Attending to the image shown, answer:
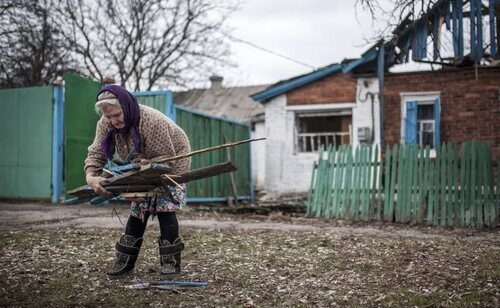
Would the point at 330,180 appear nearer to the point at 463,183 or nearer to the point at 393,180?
the point at 393,180

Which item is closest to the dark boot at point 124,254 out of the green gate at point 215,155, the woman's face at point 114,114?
the woman's face at point 114,114

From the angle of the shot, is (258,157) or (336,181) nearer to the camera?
(336,181)

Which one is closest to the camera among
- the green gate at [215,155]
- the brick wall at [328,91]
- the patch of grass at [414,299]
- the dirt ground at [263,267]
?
the patch of grass at [414,299]

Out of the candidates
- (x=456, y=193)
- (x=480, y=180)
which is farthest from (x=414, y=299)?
(x=480, y=180)

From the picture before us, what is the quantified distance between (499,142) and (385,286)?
10.1 m

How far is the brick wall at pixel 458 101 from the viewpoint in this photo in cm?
1223

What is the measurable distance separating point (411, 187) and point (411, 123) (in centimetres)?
480

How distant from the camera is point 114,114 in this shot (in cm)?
356

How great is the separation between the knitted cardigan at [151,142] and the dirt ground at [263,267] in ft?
1.53

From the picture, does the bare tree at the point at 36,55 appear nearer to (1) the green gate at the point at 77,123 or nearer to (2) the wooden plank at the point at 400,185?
(1) the green gate at the point at 77,123

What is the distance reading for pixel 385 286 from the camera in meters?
3.72

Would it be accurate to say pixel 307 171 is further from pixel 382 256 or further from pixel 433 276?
pixel 433 276

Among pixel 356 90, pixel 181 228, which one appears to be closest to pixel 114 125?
pixel 181 228

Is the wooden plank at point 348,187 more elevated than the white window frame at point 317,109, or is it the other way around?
the white window frame at point 317,109
